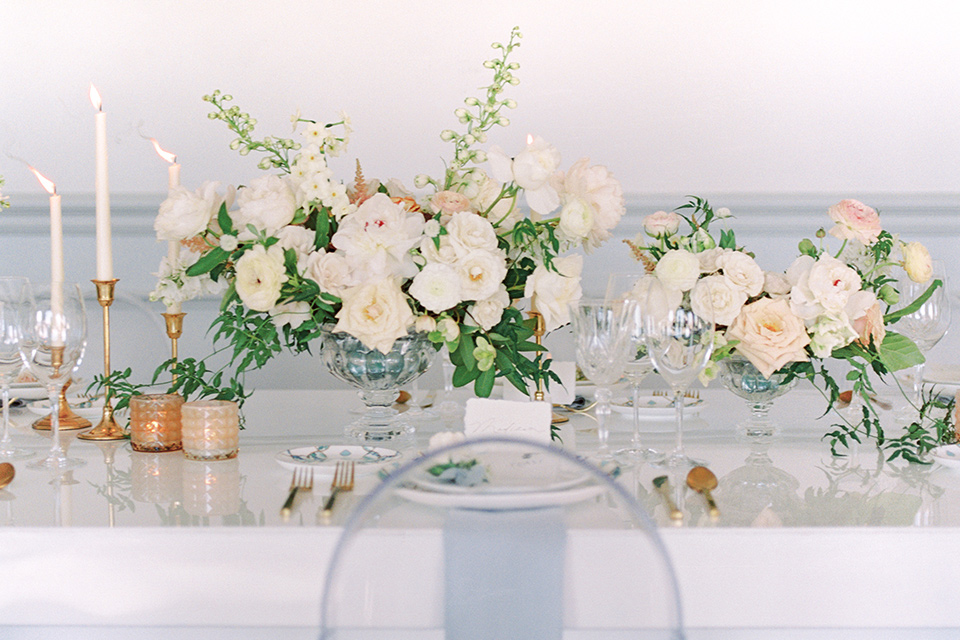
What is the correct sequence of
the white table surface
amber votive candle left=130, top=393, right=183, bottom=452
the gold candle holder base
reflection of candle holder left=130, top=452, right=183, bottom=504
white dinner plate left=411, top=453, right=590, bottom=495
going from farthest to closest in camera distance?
the gold candle holder base, amber votive candle left=130, top=393, right=183, bottom=452, reflection of candle holder left=130, top=452, right=183, bottom=504, the white table surface, white dinner plate left=411, top=453, right=590, bottom=495

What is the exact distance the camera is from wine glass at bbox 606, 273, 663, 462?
2.90 ft

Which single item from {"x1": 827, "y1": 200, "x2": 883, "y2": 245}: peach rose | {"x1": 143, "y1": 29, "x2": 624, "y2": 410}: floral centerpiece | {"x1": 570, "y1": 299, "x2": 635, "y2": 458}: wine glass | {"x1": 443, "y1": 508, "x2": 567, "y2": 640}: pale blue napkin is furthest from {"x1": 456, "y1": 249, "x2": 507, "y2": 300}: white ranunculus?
{"x1": 443, "y1": 508, "x2": 567, "y2": 640}: pale blue napkin

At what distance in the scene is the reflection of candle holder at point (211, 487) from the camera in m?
0.75

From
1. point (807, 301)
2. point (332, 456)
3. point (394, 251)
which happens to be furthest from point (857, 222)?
point (332, 456)

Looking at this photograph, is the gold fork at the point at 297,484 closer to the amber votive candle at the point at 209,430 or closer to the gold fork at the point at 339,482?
the gold fork at the point at 339,482

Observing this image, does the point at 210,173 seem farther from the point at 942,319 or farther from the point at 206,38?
the point at 942,319

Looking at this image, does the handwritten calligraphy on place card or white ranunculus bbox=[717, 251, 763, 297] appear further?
white ranunculus bbox=[717, 251, 763, 297]

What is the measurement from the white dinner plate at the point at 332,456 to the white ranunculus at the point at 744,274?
1.49ft

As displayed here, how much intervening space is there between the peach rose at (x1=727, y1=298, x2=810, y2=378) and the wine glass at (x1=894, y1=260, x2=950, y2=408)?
32cm

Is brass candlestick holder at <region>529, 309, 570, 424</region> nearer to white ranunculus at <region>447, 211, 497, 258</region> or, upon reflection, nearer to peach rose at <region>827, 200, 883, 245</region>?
white ranunculus at <region>447, 211, 497, 258</region>

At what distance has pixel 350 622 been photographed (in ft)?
1.48

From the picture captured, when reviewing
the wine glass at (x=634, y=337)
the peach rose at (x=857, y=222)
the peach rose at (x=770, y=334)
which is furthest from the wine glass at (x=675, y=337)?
the peach rose at (x=857, y=222)

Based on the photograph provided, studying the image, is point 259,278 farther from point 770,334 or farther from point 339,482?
point 770,334

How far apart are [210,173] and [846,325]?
4.78 ft
